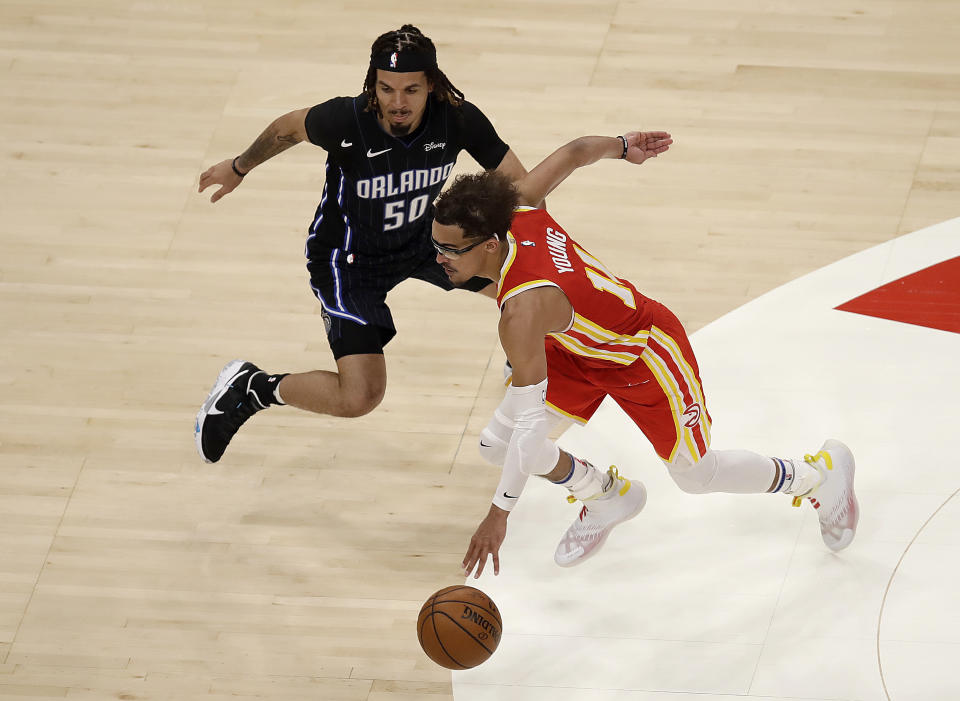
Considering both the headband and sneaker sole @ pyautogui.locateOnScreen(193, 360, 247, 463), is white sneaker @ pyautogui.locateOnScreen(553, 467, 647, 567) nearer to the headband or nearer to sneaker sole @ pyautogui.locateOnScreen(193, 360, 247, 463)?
sneaker sole @ pyautogui.locateOnScreen(193, 360, 247, 463)

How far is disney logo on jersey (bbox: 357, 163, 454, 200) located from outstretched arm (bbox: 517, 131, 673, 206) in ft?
1.28

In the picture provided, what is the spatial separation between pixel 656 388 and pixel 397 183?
1384mm

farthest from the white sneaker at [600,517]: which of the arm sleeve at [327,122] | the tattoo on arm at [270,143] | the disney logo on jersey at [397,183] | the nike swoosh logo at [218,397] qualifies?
the tattoo on arm at [270,143]

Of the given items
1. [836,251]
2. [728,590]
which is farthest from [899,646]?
[836,251]

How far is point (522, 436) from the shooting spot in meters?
4.48

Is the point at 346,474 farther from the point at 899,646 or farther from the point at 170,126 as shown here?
the point at 170,126

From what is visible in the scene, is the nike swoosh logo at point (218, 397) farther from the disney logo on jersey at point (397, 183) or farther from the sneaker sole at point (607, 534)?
the sneaker sole at point (607, 534)

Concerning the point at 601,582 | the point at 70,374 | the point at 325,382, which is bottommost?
the point at 70,374

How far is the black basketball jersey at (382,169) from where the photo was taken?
526 cm

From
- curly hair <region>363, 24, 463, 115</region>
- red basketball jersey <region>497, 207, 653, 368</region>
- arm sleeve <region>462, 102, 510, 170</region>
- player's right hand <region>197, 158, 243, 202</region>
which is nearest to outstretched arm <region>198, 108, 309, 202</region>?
player's right hand <region>197, 158, 243, 202</region>

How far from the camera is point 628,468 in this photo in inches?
230

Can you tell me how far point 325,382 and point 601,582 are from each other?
4.63ft

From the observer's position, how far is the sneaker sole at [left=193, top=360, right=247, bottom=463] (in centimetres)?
582

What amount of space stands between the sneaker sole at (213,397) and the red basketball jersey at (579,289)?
5.65 ft
